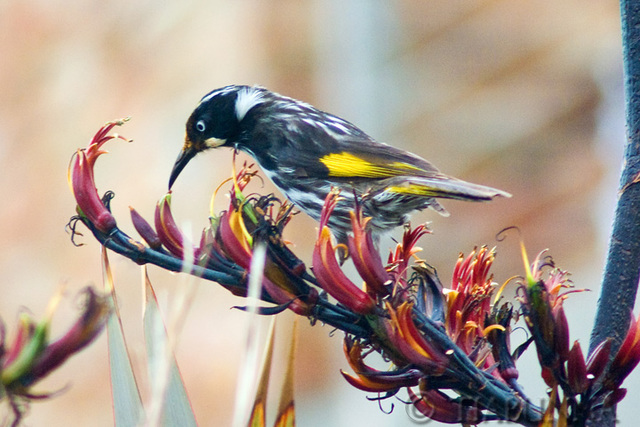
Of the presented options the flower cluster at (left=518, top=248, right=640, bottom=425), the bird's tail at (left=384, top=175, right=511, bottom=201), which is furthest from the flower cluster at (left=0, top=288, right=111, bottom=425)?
the bird's tail at (left=384, top=175, right=511, bottom=201)

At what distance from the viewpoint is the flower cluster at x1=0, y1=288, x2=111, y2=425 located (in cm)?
57

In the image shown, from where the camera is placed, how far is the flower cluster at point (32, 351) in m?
0.57

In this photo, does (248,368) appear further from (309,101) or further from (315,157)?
(309,101)

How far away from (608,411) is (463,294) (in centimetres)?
20

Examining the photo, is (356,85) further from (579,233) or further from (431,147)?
(579,233)

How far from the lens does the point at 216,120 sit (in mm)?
1614

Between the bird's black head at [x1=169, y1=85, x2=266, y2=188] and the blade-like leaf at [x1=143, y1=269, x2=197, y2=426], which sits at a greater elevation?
the bird's black head at [x1=169, y1=85, x2=266, y2=188]

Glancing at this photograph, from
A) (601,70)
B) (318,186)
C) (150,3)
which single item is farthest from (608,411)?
(150,3)

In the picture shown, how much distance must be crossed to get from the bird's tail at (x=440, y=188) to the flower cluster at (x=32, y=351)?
651mm

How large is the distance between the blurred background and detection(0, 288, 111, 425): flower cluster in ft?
9.90

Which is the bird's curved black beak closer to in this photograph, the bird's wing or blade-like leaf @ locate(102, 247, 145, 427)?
the bird's wing

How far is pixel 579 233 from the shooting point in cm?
380

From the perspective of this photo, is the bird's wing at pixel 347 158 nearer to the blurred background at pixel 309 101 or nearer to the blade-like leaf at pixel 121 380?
the blade-like leaf at pixel 121 380

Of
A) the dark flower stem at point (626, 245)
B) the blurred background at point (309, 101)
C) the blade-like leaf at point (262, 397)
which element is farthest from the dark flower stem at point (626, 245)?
the blurred background at point (309, 101)
